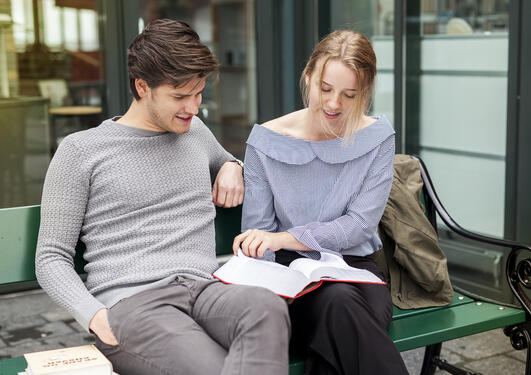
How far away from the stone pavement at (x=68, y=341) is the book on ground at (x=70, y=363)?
1.92m

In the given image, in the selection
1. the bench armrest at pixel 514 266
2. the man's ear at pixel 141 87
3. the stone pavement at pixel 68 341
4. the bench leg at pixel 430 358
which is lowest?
the stone pavement at pixel 68 341

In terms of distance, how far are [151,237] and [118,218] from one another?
120 mm

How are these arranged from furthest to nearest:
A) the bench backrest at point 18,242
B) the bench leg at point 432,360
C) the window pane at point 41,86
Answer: the window pane at point 41,86 < the bench leg at point 432,360 < the bench backrest at point 18,242

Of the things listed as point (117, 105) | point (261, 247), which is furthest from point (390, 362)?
point (117, 105)

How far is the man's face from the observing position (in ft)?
8.10

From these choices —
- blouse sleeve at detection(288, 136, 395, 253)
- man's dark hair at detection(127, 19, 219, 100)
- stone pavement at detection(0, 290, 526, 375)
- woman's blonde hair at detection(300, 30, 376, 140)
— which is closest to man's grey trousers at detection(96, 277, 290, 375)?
blouse sleeve at detection(288, 136, 395, 253)

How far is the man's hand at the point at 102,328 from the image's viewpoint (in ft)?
7.57

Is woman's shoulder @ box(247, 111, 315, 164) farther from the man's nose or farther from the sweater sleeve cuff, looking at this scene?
the sweater sleeve cuff

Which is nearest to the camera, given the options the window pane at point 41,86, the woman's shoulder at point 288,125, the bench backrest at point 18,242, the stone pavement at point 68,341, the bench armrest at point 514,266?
the bench backrest at point 18,242

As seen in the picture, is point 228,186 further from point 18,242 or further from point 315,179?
point 18,242

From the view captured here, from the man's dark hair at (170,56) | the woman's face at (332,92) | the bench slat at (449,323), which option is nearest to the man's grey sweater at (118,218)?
the man's dark hair at (170,56)

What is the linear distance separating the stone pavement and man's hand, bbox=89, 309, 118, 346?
5.98 feet

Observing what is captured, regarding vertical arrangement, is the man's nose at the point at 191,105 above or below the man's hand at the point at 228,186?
above

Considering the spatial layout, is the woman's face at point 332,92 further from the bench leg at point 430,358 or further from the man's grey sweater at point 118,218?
the bench leg at point 430,358
